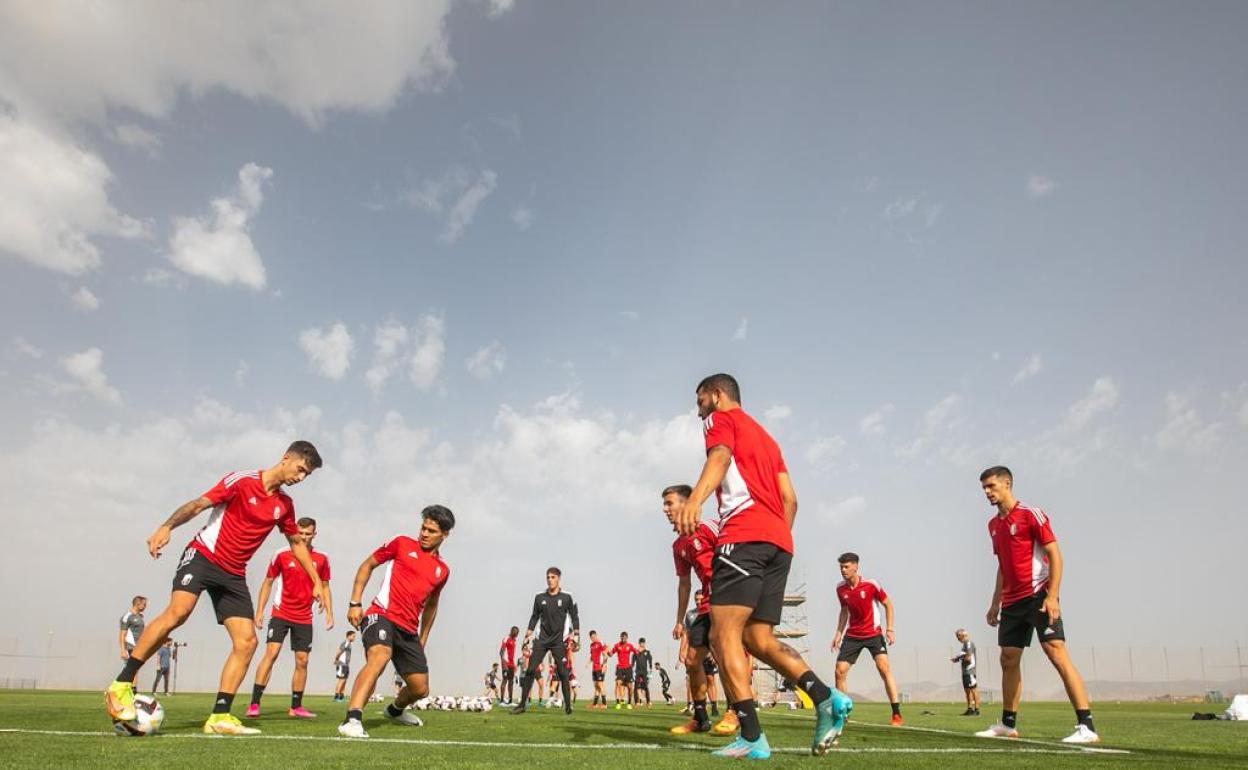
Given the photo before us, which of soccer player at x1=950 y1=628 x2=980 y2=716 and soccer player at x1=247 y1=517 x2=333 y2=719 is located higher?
soccer player at x1=247 y1=517 x2=333 y2=719

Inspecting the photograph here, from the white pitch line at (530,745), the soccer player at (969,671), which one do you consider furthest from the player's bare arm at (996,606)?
the soccer player at (969,671)

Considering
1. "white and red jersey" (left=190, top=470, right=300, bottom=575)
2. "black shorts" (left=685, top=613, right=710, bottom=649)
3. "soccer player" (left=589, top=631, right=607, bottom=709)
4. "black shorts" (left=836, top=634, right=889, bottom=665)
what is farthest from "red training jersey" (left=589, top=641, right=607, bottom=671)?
"white and red jersey" (left=190, top=470, right=300, bottom=575)

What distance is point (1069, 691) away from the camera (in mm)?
8445

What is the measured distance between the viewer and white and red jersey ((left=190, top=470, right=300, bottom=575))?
7.73 metres

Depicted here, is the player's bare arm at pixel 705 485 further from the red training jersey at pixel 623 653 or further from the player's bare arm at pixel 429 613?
the red training jersey at pixel 623 653

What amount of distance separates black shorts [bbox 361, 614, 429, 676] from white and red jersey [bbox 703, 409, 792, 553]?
13.9 feet

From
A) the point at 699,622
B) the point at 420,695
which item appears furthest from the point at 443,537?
the point at 699,622

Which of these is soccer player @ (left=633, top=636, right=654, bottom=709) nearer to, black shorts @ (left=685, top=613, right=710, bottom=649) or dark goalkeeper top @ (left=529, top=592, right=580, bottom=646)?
dark goalkeeper top @ (left=529, top=592, right=580, bottom=646)

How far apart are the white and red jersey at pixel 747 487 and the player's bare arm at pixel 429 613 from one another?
4.25 m

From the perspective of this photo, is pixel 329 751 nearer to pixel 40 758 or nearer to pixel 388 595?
pixel 40 758

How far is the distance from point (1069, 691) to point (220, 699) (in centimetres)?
844

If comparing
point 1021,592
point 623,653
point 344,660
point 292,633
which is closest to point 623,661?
point 623,653

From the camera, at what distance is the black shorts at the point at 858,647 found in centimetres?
1233

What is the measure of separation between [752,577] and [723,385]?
1.46m
